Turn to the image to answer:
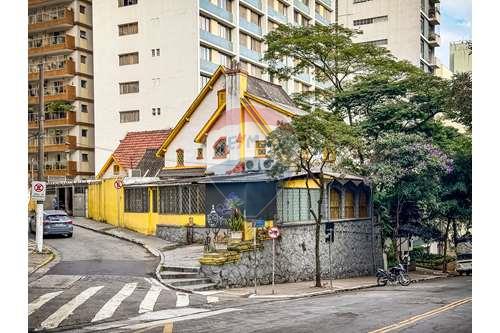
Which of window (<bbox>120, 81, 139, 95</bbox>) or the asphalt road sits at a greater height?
window (<bbox>120, 81, 139, 95</bbox>)

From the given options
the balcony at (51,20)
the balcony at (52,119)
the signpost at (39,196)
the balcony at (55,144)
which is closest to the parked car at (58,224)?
the signpost at (39,196)

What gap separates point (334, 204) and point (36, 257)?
1094 centimetres

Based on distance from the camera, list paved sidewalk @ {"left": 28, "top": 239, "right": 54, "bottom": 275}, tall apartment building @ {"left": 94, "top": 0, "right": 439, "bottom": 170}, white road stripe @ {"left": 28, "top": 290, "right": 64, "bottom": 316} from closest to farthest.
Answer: white road stripe @ {"left": 28, "top": 290, "right": 64, "bottom": 316}, tall apartment building @ {"left": 94, "top": 0, "right": 439, "bottom": 170}, paved sidewalk @ {"left": 28, "top": 239, "right": 54, "bottom": 275}

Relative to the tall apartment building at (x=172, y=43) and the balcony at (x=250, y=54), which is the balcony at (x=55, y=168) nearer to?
the tall apartment building at (x=172, y=43)

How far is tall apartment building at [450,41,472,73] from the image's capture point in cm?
1227

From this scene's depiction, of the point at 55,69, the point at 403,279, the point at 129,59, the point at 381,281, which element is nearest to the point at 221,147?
the point at 129,59

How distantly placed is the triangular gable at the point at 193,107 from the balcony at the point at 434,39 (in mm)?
5375

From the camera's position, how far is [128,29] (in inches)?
578

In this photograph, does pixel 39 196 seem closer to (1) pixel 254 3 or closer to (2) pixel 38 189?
(2) pixel 38 189

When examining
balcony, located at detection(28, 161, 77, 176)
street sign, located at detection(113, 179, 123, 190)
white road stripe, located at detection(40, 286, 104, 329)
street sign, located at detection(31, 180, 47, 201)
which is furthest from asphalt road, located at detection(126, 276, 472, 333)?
street sign, located at detection(113, 179, 123, 190)

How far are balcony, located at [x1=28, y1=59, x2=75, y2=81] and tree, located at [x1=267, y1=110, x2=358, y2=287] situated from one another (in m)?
6.26

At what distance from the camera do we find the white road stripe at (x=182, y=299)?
15.4m

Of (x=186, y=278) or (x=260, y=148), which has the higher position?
(x=260, y=148)

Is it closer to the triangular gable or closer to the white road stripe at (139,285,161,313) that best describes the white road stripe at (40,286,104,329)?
the white road stripe at (139,285,161,313)
